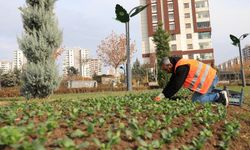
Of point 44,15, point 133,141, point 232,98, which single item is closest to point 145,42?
point 44,15

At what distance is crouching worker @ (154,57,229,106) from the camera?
6574 millimetres

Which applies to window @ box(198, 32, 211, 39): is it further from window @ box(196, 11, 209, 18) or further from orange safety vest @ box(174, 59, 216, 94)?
orange safety vest @ box(174, 59, 216, 94)

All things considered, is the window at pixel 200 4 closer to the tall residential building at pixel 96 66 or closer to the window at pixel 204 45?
the window at pixel 204 45

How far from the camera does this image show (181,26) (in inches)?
2867

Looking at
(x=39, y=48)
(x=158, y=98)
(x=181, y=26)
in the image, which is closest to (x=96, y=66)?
(x=181, y=26)

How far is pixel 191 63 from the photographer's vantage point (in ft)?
22.2

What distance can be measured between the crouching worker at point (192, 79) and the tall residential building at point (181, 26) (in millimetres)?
63369

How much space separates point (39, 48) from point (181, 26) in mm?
62415

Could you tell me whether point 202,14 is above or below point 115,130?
above

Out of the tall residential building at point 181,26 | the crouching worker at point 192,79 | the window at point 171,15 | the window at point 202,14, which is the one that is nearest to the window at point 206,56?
the tall residential building at point 181,26

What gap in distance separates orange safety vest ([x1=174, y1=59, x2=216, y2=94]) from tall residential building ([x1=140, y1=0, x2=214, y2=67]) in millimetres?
63456

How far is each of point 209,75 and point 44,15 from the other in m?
9.08

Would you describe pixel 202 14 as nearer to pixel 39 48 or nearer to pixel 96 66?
pixel 96 66

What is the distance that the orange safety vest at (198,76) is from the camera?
22.2 feet
